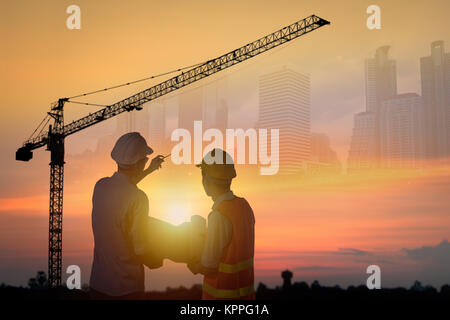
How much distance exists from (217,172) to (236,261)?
117 centimetres

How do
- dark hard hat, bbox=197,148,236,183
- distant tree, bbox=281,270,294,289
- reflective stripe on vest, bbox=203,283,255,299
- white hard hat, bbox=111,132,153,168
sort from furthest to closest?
distant tree, bbox=281,270,294,289
white hard hat, bbox=111,132,153,168
dark hard hat, bbox=197,148,236,183
reflective stripe on vest, bbox=203,283,255,299

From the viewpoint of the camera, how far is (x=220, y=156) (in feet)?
22.0

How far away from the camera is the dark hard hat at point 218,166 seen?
6.60m

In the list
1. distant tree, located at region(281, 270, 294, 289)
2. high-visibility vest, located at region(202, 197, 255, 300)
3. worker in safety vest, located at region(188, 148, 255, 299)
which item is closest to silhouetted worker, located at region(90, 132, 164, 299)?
worker in safety vest, located at region(188, 148, 255, 299)

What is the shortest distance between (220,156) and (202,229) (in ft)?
3.82

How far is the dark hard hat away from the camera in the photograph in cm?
660

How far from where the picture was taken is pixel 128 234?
21.8 feet

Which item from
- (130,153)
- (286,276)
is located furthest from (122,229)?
(286,276)

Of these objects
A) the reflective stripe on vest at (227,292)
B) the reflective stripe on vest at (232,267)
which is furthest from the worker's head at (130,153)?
the reflective stripe on vest at (227,292)

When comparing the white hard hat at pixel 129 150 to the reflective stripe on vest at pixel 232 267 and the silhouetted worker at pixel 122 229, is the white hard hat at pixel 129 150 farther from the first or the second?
the reflective stripe on vest at pixel 232 267

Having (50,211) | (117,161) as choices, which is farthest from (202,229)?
(50,211)

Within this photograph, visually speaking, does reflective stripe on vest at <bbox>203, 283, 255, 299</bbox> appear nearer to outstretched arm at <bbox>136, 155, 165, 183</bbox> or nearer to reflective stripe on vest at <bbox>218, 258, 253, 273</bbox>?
reflective stripe on vest at <bbox>218, 258, 253, 273</bbox>

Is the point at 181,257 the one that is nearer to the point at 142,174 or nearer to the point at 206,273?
the point at 206,273

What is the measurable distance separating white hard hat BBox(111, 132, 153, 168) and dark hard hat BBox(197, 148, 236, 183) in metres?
0.92
